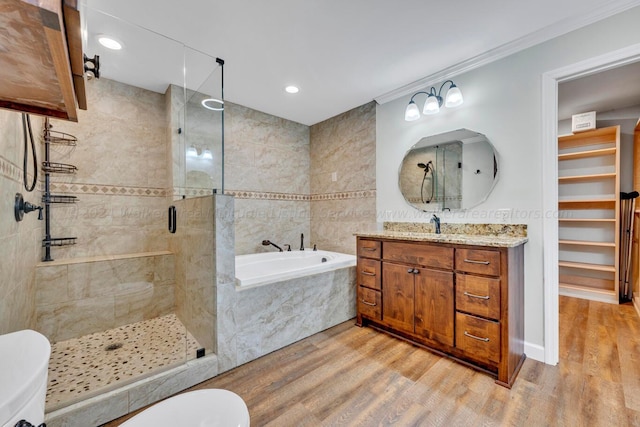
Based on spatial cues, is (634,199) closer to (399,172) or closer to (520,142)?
(520,142)

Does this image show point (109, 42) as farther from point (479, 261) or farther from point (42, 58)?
point (479, 261)

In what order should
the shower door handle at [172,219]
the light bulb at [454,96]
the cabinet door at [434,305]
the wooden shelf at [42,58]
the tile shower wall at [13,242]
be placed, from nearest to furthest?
the wooden shelf at [42,58] → the tile shower wall at [13,242] → the cabinet door at [434,305] → the light bulb at [454,96] → the shower door handle at [172,219]

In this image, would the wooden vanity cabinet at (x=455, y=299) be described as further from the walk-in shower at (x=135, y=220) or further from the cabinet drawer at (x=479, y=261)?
the walk-in shower at (x=135, y=220)

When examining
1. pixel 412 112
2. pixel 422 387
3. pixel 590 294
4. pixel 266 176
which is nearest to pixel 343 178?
pixel 266 176

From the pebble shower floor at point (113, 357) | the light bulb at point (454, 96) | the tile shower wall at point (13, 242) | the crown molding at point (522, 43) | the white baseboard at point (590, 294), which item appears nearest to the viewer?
the tile shower wall at point (13, 242)

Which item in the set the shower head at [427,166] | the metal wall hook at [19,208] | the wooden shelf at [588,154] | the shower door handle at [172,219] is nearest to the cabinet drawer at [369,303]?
the shower head at [427,166]

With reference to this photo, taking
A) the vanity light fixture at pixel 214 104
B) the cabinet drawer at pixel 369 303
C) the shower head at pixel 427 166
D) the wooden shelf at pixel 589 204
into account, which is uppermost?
the vanity light fixture at pixel 214 104

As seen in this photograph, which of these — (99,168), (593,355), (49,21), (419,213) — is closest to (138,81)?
(99,168)

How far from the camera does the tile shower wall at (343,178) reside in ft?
10.2

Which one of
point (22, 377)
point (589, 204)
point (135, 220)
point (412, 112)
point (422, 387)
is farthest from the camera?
point (589, 204)

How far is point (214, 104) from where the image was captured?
235 centimetres

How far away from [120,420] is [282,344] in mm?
1066

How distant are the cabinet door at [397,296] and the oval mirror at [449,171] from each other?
76 centimetres

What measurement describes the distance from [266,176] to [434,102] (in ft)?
6.89
